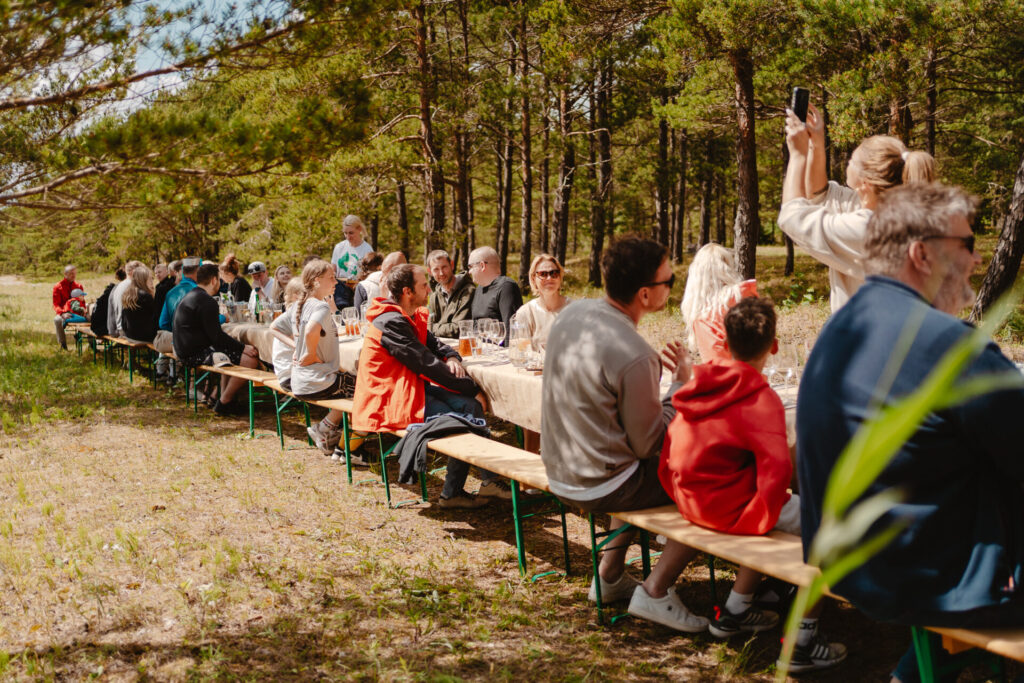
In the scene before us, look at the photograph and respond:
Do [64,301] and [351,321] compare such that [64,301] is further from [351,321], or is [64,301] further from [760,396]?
[760,396]

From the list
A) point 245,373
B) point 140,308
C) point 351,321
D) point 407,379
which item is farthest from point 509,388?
point 140,308

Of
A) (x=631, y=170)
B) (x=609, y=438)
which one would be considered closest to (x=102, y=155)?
(x=609, y=438)

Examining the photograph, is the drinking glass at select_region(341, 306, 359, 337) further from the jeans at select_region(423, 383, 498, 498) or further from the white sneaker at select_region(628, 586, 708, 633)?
the white sneaker at select_region(628, 586, 708, 633)

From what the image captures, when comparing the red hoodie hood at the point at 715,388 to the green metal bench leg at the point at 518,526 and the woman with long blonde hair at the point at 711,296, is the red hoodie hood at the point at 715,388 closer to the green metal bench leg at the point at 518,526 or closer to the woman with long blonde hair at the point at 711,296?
the woman with long blonde hair at the point at 711,296

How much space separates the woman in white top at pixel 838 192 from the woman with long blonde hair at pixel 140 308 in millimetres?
8583

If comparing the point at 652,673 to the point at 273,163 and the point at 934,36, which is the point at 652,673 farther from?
the point at 934,36

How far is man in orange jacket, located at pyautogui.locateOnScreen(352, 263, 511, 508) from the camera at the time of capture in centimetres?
512

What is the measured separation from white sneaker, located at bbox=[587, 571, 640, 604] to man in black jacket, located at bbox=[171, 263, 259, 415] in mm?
5612

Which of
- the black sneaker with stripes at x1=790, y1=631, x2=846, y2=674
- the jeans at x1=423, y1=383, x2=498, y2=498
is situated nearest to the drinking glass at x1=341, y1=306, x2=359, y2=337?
the jeans at x1=423, y1=383, x2=498, y2=498

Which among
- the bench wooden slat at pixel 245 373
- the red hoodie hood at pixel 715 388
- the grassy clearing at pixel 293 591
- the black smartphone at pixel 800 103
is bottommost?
the grassy clearing at pixel 293 591

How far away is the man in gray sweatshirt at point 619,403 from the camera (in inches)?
126

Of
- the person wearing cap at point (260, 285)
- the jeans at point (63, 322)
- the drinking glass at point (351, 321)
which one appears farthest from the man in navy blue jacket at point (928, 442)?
the jeans at point (63, 322)

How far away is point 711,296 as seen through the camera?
412cm

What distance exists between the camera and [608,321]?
10.5ft
